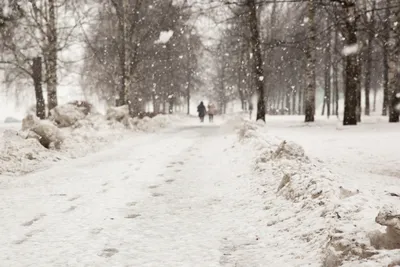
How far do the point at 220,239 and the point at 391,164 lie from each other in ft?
17.4

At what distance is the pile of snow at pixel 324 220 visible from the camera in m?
3.03

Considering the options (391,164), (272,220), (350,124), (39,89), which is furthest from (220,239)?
(39,89)

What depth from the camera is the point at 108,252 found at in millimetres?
3652

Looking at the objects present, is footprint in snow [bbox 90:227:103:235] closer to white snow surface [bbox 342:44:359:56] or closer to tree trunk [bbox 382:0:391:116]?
tree trunk [bbox 382:0:391:116]

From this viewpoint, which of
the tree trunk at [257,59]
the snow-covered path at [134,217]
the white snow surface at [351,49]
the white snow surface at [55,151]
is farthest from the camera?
the tree trunk at [257,59]

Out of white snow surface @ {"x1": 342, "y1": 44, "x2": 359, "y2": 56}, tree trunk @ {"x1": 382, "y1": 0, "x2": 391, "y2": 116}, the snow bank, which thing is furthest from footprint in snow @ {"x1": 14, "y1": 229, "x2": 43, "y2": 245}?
white snow surface @ {"x1": 342, "y1": 44, "x2": 359, "y2": 56}

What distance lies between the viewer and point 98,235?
410 centimetres

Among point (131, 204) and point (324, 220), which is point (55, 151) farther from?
point (324, 220)

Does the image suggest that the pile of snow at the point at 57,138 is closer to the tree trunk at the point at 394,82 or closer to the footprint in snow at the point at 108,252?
the footprint in snow at the point at 108,252

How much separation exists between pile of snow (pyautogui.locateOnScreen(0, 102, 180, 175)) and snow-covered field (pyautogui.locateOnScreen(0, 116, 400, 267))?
0.56 meters

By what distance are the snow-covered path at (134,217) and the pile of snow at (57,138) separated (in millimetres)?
933

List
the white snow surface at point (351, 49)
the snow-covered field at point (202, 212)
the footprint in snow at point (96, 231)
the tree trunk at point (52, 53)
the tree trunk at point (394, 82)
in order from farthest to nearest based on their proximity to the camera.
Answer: the tree trunk at point (52, 53), the tree trunk at point (394, 82), the white snow surface at point (351, 49), the footprint in snow at point (96, 231), the snow-covered field at point (202, 212)

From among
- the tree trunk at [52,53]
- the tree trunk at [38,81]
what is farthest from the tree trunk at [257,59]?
the tree trunk at [38,81]

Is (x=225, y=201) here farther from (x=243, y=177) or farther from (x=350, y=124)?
(x=350, y=124)
